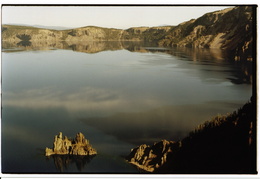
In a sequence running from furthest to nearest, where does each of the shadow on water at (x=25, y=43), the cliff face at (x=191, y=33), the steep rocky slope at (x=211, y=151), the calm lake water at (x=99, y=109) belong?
the shadow on water at (x=25, y=43), the cliff face at (x=191, y=33), the calm lake water at (x=99, y=109), the steep rocky slope at (x=211, y=151)

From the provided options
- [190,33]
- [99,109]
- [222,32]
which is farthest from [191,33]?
[99,109]

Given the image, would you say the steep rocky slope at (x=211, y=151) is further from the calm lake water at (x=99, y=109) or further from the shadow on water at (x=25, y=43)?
the shadow on water at (x=25, y=43)

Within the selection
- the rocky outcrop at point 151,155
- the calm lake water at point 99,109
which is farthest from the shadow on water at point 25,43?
the rocky outcrop at point 151,155

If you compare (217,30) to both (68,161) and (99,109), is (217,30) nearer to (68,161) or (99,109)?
(99,109)

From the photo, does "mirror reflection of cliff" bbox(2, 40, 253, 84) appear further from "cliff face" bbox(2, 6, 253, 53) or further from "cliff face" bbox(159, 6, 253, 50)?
"cliff face" bbox(159, 6, 253, 50)

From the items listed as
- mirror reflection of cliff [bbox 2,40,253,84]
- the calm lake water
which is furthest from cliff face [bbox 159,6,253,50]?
the calm lake water

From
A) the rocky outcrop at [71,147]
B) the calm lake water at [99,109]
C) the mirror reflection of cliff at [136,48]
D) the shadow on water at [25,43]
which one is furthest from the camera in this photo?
the mirror reflection of cliff at [136,48]
